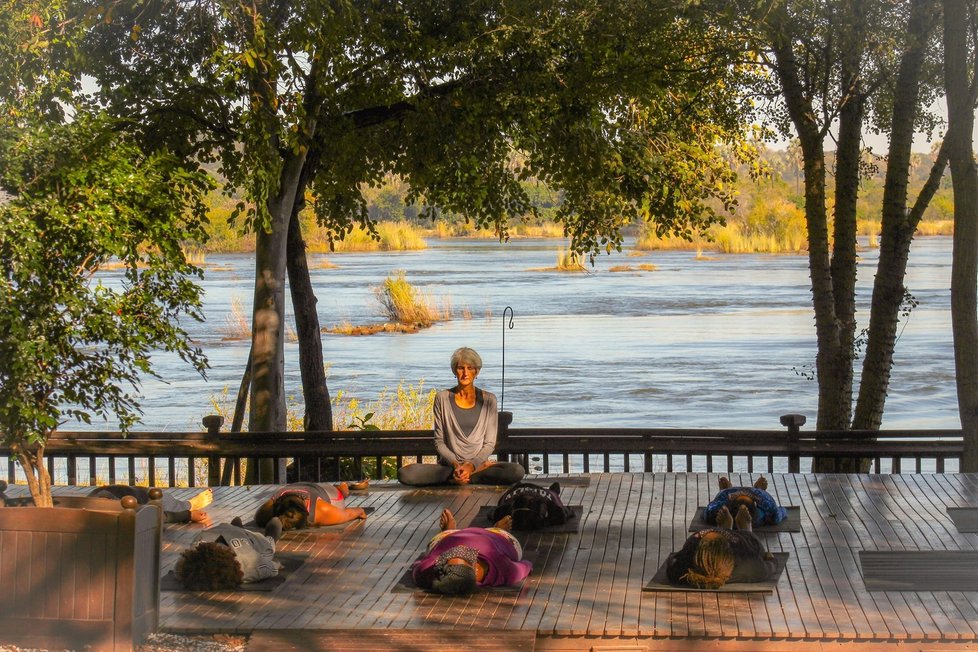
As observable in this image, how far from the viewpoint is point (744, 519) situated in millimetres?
7762

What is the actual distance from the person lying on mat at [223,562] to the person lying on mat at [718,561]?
223 centimetres

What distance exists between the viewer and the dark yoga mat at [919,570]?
22.0 feet

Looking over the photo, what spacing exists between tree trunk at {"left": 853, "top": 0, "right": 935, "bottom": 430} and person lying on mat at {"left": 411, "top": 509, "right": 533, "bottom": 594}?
6.73 meters

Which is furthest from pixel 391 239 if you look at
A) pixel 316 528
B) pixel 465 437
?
pixel 316 528

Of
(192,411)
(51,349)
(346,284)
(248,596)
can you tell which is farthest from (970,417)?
(346,284)

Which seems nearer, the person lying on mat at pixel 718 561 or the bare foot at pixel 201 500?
the person lying on mat at pixel 718 561

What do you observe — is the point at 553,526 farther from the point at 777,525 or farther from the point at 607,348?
the point at 607,348

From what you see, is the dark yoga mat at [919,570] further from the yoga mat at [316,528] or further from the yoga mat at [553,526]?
the yoga mat at [316,528]

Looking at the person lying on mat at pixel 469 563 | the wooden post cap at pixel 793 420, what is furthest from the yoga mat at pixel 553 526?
the wooden post cap at pixel 793 420

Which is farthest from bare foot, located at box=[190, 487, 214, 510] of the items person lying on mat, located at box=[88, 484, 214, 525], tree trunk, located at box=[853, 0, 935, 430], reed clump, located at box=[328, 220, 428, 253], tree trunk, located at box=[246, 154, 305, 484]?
reed clump, located at box=[328, 220, 428, 253]

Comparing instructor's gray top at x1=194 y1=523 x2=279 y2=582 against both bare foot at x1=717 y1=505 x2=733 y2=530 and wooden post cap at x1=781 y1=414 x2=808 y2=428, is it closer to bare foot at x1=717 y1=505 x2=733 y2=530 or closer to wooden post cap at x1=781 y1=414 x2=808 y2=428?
bare foot at x1=717 y1=505 x2=733 y2=530

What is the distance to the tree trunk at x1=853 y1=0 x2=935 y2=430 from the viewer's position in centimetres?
1209

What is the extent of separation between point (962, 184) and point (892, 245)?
9.87ft

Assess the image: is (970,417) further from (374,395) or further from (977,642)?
(374,395)
